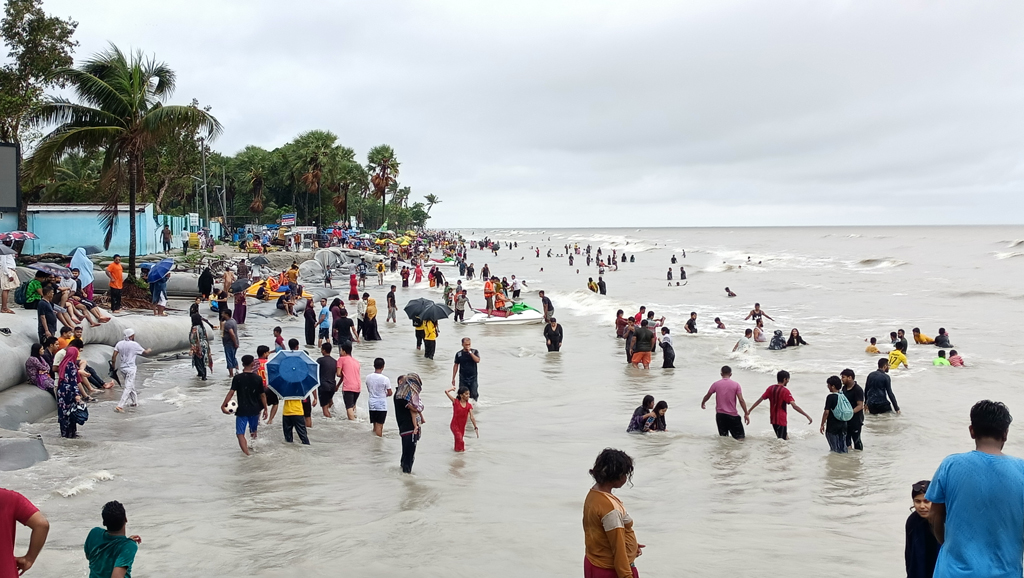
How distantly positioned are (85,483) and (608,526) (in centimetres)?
624

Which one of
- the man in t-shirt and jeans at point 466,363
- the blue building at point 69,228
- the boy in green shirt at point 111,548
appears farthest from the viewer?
the blue building at point 69,228

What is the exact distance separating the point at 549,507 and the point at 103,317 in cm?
1026

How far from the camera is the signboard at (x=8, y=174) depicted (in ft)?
69.8

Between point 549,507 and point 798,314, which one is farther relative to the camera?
point 798,314

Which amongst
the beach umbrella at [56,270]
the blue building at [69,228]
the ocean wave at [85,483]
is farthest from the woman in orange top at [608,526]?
the blue building at [69,228]

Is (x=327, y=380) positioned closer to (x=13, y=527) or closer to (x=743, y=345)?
(x=13, y=527)

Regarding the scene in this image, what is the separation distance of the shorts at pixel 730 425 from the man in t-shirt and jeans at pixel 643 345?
22.3ft

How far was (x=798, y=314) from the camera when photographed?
1262 inches

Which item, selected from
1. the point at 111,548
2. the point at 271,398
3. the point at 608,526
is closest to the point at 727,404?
the point at 271,398

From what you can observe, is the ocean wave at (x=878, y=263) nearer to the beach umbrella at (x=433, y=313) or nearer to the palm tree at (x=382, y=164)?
the palm tree at (x=382, y=164)

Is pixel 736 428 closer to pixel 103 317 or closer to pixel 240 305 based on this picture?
pixel 103 317

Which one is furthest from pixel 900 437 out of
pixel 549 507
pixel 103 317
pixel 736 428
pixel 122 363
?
pixel 103 317

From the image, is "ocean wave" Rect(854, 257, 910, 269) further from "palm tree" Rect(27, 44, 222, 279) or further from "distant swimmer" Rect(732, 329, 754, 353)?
"palm tree" Rect(27, 44, 222, 279)

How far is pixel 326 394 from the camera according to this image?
37.0 feet
